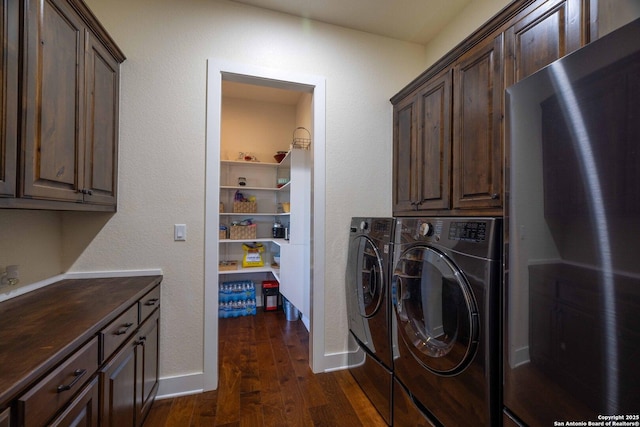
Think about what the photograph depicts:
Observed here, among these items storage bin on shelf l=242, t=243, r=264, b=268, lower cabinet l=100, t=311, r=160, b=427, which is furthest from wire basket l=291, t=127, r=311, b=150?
lower cabinet l=100, t=311, r=160, b=427

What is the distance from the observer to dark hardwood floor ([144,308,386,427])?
1655mm

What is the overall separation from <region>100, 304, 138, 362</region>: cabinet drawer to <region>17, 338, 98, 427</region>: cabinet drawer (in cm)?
6

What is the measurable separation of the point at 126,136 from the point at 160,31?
79 centimetres

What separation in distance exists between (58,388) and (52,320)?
0.37 m

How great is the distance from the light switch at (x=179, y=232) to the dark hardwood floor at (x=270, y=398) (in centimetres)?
109

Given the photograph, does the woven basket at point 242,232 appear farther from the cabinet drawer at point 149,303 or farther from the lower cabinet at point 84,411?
the lower cabinet at point 84,411

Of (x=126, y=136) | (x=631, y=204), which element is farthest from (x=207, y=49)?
(x=631, y=204)

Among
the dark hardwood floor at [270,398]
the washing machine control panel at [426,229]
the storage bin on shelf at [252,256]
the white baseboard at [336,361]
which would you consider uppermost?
the washing machine control panel at [426,229]

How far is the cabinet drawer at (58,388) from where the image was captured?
0.71 m

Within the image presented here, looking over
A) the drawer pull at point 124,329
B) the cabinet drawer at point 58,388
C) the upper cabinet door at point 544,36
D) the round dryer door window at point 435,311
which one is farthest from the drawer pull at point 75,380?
the upper cabinet door at point 544,36

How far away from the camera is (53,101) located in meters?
1.19

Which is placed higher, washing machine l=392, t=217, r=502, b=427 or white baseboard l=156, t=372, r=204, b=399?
washing machine l=392, t=217, r=502, b=427

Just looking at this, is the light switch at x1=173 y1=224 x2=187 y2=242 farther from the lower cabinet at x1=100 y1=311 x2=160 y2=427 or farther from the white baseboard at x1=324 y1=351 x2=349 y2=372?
the white baseboard at x1=324 y1=351 x2=349 y2=372

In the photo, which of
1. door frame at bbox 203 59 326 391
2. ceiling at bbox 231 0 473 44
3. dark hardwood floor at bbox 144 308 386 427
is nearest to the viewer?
dark hardwood floor at bbox 144 308 386 427
